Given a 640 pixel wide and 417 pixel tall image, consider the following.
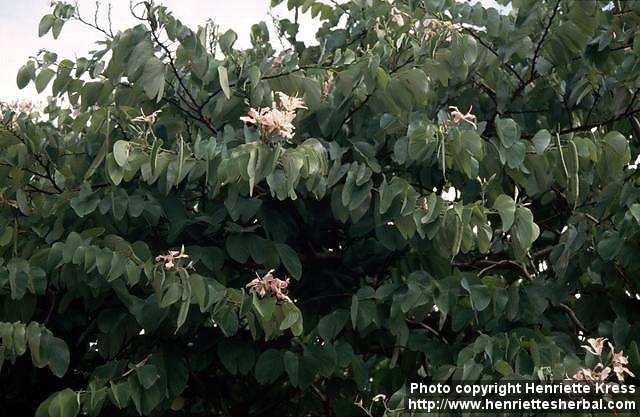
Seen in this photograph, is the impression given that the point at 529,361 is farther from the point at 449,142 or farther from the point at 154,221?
the point at 154,221

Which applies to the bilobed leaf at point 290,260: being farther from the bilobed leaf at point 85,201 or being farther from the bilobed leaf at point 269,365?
the bilobed leaf at point 85,201

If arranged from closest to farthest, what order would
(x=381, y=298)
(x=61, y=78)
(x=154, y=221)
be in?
1. (x=381, y=298)
2. (x=154, y=221)
3. (x=61, y=78)

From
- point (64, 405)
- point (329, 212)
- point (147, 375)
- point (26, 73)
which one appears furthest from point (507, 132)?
point (26, 73)

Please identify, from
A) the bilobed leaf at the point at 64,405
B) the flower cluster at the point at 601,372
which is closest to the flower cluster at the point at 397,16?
the flower cluster at the point at 601,372

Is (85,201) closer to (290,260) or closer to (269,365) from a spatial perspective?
(290,260)

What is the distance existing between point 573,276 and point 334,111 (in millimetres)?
961

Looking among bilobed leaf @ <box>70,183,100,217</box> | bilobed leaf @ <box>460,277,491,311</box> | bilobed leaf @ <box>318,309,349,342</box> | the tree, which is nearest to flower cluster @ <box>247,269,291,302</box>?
the tree

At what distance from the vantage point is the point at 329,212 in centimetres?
336

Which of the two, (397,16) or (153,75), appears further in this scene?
(397,16)

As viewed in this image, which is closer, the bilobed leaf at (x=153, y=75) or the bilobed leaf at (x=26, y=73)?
the bilobed leaf at (x=153, y=75)

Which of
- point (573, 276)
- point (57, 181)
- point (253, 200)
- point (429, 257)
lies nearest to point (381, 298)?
point (429, 257)

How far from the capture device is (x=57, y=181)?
12.1 ft

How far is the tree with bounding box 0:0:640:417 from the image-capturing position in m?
2.77

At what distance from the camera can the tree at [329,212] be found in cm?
277
